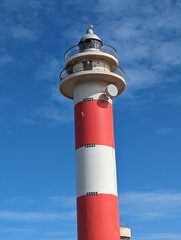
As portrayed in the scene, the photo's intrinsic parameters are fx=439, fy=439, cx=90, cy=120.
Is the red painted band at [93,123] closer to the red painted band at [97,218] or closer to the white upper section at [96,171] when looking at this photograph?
the white upper section at [96,171]

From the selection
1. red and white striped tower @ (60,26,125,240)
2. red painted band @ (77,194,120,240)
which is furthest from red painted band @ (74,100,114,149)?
red painted band @ (77,194,120,240)

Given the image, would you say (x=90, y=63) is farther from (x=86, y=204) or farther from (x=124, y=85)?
(x=86, y=204)

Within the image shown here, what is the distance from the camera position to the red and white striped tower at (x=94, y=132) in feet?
78.6

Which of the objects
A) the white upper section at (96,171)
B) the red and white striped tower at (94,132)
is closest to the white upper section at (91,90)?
the red and white striped tower at (94,132)

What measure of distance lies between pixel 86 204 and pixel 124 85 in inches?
316

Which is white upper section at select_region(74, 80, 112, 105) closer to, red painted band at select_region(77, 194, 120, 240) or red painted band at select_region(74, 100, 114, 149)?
red painted band at select_region(74, 100, 114, 149)

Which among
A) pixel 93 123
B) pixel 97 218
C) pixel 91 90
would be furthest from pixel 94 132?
pixel 97 218

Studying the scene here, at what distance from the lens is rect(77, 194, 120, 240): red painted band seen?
930 inches

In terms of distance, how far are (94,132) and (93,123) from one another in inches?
22.4

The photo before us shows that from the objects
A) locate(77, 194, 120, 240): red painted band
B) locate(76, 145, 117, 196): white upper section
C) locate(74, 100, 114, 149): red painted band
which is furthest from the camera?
locate(74, 100, 114, 149): red painted band

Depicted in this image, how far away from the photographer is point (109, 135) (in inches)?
1013

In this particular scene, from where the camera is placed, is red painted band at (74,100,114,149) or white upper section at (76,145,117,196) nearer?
white upper section at (76,145,117,196)

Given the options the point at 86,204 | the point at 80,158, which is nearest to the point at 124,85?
the point at 80,158

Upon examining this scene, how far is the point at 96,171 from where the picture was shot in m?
24.5
